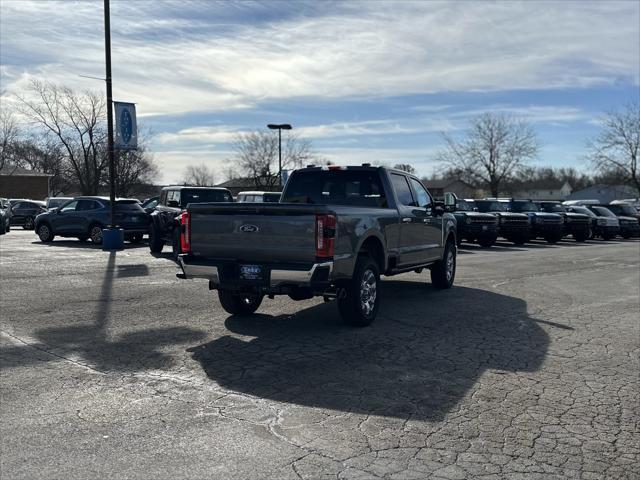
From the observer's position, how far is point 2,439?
170 inches

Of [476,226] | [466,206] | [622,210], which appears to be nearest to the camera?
[476,226]

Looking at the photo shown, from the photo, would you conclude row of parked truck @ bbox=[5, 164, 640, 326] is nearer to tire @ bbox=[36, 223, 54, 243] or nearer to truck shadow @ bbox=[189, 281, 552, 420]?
truck shadow @ bbox=[189, 281, 552, 420]

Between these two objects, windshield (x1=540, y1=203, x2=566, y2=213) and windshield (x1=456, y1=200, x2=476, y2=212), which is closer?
windshield (x1=456, y1=200, x2=476, y2=212)

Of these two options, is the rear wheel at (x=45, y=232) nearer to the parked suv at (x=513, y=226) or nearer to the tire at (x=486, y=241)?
the tire at (x=486, y=241)

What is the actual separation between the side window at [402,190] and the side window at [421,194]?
31cm

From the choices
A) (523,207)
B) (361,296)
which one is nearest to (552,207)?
(523,207)

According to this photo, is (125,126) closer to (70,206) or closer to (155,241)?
(155,241)

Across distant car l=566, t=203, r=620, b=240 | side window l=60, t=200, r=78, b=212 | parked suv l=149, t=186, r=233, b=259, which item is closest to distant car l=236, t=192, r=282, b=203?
parked suv l=149, t=186, r=233, b=259

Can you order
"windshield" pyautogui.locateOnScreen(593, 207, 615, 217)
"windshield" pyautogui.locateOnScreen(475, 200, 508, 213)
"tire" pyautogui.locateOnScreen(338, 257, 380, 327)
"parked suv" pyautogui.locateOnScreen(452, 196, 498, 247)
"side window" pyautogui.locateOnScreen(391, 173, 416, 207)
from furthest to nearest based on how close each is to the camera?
"windshield" pyautogui.locateOnScreen(593, 207, 615, 217) → "windshield" pyautogui.locateOnScreen(475, 200, 508, 213) → "parked suv" pyautogui.locateOnScreen(452, 196, 498, 247) → "side window" pyautogui.locateOnScreen(391, 173, 416, 207) → "tire" pyautogui.locateOnScreen(338, 257, 380, 327)

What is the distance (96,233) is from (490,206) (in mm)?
15579

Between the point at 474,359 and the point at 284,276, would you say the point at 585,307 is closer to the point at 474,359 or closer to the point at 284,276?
the point at 474,359

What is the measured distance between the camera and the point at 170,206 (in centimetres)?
1842

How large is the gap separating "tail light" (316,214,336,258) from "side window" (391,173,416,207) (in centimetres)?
282

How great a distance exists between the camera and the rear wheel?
862 inches
